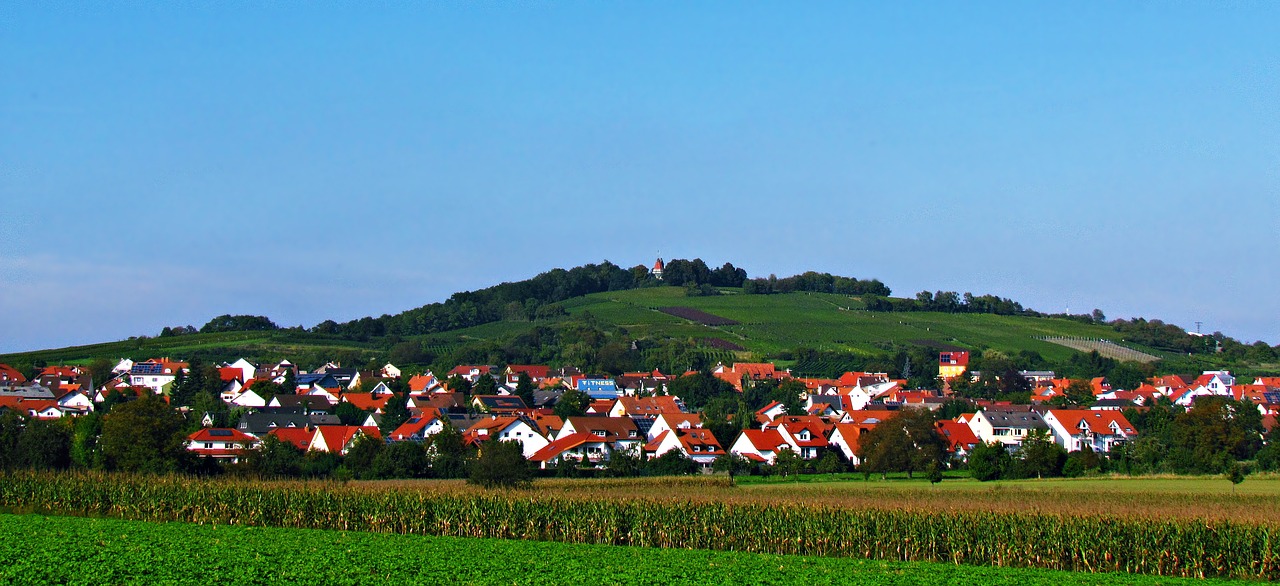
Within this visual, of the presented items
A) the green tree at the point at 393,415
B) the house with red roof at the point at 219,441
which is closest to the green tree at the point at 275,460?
the house with red roof at the point at 219,441

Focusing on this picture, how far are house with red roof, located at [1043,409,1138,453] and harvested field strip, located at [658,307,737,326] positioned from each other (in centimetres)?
7685

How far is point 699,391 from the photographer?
108 m

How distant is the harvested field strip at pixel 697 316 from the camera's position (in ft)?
530

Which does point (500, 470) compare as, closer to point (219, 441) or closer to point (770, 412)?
point (219, 441)

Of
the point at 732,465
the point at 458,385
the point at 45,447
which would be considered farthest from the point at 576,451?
the point at 458,385

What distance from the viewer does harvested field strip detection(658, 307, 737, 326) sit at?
6363 inches

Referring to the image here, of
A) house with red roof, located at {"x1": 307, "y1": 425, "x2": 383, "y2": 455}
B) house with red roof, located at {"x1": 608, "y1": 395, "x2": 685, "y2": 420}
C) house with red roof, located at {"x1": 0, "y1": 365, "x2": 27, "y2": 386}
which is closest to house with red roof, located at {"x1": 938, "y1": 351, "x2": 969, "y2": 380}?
house with red roof, located at {"x1": 608, "y1": 395, "x2": 685, "y2": 420}

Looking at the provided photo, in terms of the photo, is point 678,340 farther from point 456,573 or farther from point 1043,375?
point 456,573

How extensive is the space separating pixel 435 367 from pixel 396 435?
5450cm

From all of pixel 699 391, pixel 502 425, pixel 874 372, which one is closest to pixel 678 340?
pixel 874 372

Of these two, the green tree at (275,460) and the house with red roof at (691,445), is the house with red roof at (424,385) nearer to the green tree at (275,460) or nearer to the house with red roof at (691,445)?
the house with red roof at (691,445)

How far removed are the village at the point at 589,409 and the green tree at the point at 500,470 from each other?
796 centimetres

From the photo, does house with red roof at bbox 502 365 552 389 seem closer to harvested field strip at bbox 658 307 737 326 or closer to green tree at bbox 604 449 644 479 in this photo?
harvested field strip at bbox 658 307 737 326

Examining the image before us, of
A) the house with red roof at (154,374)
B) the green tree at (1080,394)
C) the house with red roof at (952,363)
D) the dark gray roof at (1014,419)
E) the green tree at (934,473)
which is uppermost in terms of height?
the house with red roof at (952,363)
